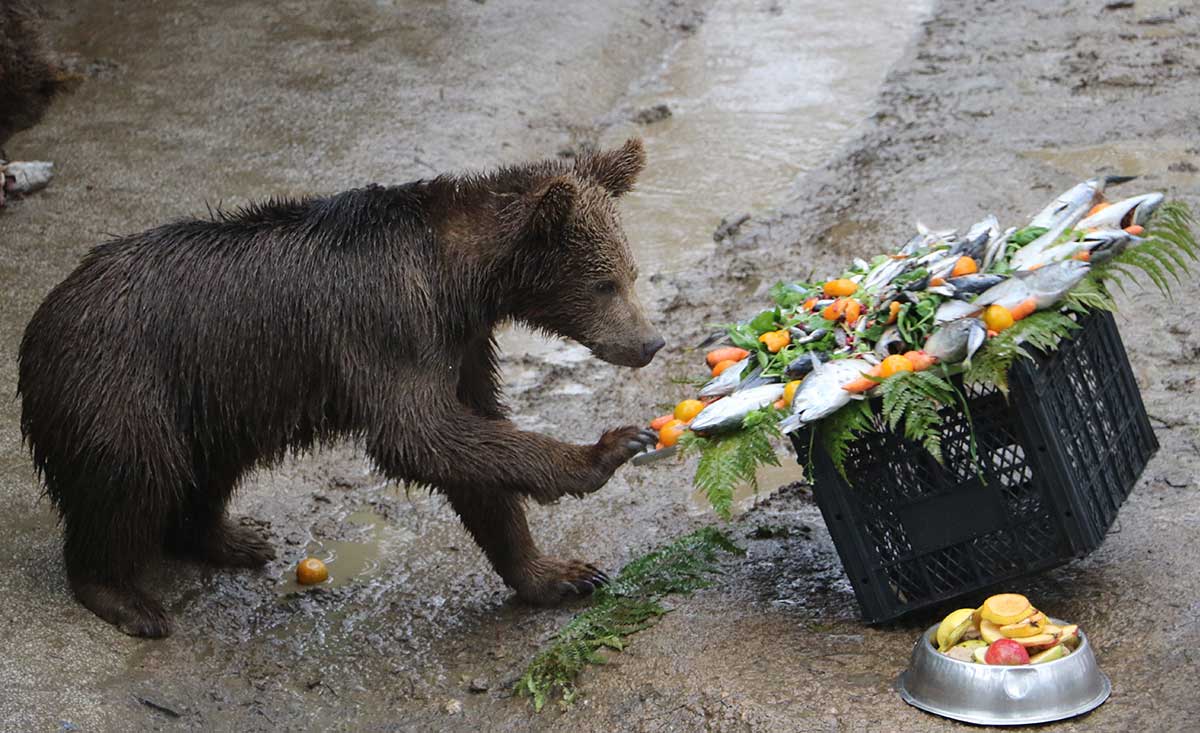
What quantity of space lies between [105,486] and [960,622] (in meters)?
2.97

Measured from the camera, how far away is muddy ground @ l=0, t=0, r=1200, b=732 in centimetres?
432

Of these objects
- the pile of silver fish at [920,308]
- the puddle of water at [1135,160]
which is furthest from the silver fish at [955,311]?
the puddle of water at [1135,160]

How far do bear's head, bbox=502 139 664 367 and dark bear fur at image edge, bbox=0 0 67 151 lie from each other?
13.8 feet

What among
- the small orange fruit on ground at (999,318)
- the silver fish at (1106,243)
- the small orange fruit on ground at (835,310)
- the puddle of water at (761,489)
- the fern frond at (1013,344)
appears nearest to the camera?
the fern frond at (1013,344)

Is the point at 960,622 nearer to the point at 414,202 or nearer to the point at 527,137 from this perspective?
the point at 414,202

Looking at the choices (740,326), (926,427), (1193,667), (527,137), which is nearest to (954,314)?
(926,427)

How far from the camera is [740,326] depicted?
4.76 meters

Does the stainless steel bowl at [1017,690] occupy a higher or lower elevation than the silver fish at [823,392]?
lower

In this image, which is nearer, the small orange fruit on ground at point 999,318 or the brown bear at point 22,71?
the small orange fruit on ground at point 999,318

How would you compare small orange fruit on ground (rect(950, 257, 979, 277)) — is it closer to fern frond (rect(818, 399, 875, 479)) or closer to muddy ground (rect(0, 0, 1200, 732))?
fern frond (rect(818, 399, 875, 479))

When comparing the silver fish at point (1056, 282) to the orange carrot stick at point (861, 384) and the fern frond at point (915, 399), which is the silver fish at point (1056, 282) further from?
the orange carrot stick at point (861, 384)

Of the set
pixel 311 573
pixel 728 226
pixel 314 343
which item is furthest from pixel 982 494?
pixel 728 226

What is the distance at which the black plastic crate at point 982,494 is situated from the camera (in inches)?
160

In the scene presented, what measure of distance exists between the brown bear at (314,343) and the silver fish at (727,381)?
0.32 m
